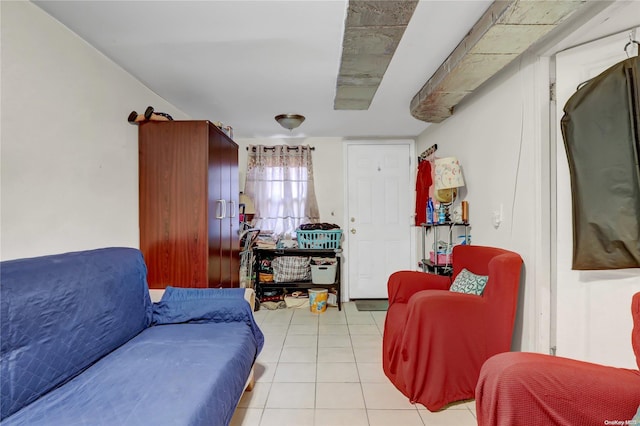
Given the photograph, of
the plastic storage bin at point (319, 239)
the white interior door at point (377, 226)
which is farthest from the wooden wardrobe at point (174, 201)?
the white interior door at point (377, 226)

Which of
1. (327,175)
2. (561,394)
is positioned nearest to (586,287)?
(561,394)

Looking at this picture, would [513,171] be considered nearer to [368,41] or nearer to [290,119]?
[368,41]

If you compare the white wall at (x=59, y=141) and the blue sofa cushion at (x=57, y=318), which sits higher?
the white wall at (x=59, y=141)

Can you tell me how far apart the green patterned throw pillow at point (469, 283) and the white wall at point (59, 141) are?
91.5 inches

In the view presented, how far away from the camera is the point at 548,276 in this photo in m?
1.84

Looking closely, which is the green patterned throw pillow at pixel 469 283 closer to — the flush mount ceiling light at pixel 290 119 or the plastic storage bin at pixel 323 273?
the plastic storage bin at pixel 323 273

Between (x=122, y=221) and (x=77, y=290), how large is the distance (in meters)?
0.87

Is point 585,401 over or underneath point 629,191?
underneath

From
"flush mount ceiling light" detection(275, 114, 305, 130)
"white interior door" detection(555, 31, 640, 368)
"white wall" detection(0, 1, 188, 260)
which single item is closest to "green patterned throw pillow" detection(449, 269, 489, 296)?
"white interior door" detection(555, 31, 640, 368)

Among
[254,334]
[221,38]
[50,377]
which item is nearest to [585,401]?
[254,334]

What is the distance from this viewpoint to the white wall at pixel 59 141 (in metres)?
1.42

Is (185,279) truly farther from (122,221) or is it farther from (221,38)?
(221,38)

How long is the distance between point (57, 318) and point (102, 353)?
30 cm

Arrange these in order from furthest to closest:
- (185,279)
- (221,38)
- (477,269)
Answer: (185,279), (477,269), (221,38)
